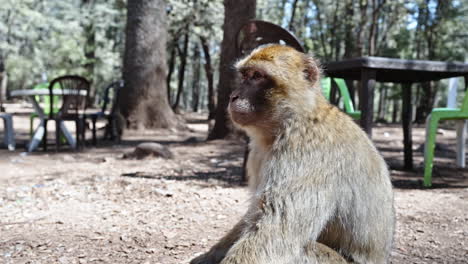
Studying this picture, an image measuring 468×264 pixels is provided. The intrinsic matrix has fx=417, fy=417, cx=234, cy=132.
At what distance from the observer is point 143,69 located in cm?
986

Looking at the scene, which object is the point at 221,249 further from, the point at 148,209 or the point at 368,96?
the point at 368,96

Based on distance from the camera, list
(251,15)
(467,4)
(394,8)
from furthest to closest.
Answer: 1. (467,4)
2. (394,8)
3. (251,15)

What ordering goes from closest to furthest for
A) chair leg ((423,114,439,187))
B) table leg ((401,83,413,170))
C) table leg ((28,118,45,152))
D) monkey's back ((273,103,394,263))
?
monkey's back ((273,103,394,263))
chair leg ((423,114,439,187))
table leg ((401,83,413,170))
table leg ((28,118,45,152))

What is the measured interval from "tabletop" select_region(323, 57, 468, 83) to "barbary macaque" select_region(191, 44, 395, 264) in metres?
1.97

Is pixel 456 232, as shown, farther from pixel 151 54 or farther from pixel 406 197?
pixel 151 54

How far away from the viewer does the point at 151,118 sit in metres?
9.90

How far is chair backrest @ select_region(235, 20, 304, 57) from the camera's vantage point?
12.6 feet

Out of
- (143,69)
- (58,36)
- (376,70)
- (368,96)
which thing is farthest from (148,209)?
(58,36)

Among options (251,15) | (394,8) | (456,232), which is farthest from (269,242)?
(394,8)

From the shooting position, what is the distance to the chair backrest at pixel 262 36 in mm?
3843

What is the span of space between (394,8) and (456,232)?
68.3ft

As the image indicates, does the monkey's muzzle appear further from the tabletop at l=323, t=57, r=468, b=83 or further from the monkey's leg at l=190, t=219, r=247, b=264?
the tabletop at l=323, t=57, r=468, b=83

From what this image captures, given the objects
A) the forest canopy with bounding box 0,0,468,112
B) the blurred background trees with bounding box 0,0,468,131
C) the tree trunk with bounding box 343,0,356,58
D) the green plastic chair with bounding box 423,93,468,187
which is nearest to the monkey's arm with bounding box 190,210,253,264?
the green plastic chair with bounding box 423,93,468,187

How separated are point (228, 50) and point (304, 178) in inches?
233
